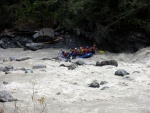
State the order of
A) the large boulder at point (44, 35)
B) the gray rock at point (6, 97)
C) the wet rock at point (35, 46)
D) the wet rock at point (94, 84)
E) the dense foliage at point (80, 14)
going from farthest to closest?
1. the large boulder at point (44, 35)
2. the wet rock at point (35, 46)
3. the dense foliage at point (80, 14)
4. the wet rock at point (94, 84)
5. the gray rock at point (6, 97)

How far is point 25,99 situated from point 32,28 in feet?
32.1

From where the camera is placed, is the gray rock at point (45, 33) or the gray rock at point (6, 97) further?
the gray rock at point (45, 33)

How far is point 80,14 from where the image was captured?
12367mm

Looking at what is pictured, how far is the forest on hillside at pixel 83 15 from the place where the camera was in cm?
1130

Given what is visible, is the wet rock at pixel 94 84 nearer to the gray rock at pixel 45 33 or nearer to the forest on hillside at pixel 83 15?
the forest on hillside at pixel 83 15

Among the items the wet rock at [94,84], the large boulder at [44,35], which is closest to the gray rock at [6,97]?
the wet rock at [94,84]

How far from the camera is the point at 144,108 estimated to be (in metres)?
4.86

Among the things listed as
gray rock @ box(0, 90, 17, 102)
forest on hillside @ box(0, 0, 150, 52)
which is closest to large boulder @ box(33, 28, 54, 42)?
forest on hillside @ box(0, 0, 150, 52)

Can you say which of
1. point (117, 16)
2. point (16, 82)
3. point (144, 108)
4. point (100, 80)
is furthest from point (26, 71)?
point (117, 16)

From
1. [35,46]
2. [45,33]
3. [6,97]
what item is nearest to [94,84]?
[6,97]

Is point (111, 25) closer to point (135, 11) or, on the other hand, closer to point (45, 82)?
point (135, 11)

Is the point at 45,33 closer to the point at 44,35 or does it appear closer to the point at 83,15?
the point at 44,35

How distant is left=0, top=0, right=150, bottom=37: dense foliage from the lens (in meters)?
11.3

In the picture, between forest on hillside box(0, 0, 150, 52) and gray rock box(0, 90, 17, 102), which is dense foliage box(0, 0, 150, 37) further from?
gray rock box(0, 90, 17, 102)
